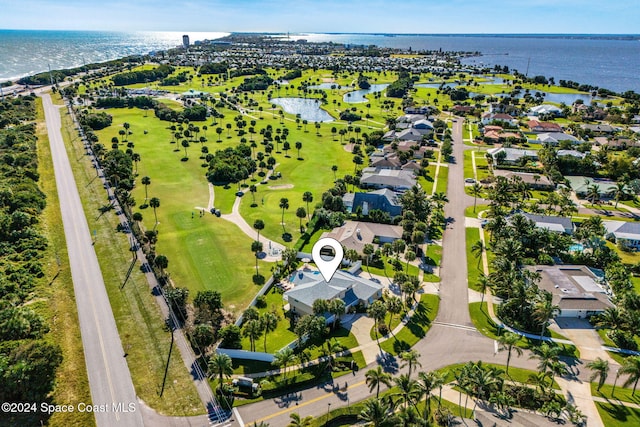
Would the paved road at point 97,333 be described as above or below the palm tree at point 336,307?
below

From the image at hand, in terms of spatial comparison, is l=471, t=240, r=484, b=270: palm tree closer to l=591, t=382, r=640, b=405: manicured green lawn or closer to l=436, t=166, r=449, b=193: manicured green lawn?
l=591, t=382, r=640, b=405: manicured green lawn

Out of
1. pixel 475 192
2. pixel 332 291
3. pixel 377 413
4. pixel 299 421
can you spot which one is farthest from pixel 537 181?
pixel 299 421

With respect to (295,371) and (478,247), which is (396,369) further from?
(478,247)

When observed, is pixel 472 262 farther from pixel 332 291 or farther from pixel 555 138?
pixel 555 138

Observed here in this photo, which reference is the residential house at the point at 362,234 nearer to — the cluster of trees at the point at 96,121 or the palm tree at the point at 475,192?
the palm tree at the point at 475,192

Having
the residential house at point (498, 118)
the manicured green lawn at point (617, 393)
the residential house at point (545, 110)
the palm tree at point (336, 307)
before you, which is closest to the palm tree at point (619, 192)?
the manicured green lawn at point (617, 393)

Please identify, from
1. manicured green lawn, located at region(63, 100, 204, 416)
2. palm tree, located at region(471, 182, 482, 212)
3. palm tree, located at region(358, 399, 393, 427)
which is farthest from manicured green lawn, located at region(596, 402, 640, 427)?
palm tree, located at region(471, 182, 482, 212)
